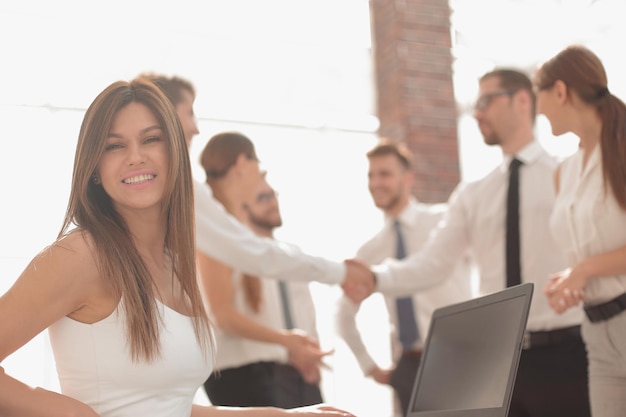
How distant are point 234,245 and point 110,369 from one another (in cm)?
202

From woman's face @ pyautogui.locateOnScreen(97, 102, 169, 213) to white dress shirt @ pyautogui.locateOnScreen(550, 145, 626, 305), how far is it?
1359 mm

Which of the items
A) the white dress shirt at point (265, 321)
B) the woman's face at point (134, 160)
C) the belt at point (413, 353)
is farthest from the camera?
the belt at point (413, 353)

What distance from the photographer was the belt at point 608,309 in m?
2.75

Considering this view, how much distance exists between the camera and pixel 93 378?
2137mm

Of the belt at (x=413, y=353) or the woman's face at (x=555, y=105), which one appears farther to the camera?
the belt at (x=413, y=353)

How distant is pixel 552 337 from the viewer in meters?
3.64

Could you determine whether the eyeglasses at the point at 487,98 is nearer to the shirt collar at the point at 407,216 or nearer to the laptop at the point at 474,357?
the shirt collar at the point at 407,216

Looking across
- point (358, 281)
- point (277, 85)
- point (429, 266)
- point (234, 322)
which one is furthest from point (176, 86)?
point (277, 85)

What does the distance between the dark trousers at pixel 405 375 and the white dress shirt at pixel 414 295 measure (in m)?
Answer: 0.09

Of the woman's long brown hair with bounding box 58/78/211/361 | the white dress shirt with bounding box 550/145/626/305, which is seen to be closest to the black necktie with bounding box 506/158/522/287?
the white dress shirt with bounding box 550/145/626/305

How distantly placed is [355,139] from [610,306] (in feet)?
18.3

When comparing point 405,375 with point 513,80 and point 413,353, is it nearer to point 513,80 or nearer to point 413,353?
point 413,353

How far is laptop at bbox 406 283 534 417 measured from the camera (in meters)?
2.33

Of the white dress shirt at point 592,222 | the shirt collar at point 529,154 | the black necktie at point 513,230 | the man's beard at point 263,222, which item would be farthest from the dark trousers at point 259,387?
the white dress shirt at point 592,222
